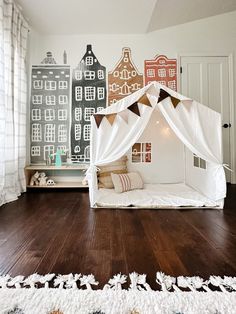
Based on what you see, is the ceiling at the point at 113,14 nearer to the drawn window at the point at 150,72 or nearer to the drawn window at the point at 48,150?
the drawn window at the point at 150,72

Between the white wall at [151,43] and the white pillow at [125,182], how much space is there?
185 cm

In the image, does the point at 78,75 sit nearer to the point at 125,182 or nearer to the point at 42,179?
the point at 42,179

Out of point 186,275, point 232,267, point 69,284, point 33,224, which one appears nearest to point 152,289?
point 186,275

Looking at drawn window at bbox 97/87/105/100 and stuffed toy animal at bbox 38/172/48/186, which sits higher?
drawn window at bbox 97/87/105/100

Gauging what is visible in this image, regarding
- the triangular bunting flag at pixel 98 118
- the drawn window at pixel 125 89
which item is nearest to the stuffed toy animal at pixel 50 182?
the triangular bunting flag at pixel 98 118

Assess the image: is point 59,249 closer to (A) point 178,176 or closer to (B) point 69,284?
(B) point 69,284

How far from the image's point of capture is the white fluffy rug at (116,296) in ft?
2.69

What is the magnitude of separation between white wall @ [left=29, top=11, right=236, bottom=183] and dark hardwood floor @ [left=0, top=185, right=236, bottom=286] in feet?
7.91

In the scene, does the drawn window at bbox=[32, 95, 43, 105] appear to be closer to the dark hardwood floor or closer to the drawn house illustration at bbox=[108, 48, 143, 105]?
the drawn house illustration at bbox=[108, 48, 143, 105]

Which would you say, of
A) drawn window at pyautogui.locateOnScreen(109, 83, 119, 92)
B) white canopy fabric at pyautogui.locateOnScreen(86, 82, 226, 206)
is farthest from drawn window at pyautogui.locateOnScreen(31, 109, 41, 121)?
white canopy fabric at pyautogui.locateOnScreen(86, 82, 226, 206)

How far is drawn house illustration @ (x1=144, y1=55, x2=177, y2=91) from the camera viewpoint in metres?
3.38

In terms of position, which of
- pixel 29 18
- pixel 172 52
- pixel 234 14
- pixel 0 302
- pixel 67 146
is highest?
pixel 234 14

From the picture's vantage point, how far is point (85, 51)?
337cm

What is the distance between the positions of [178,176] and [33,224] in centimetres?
236
